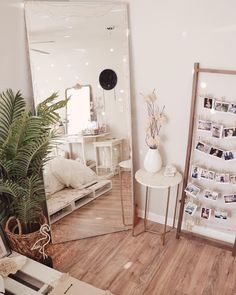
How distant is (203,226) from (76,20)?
209 cm

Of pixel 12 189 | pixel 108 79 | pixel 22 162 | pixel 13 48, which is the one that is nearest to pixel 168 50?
pixel 108 79

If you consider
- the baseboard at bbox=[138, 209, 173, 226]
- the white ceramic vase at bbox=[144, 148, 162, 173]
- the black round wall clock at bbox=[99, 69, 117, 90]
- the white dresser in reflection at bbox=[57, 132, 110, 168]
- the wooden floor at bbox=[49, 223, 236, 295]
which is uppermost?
the black round wall clock at bbox=[99, 69, 117, 90]

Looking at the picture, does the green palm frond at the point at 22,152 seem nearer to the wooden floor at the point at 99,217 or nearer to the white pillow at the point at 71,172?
the white pillow at the point at 71,172

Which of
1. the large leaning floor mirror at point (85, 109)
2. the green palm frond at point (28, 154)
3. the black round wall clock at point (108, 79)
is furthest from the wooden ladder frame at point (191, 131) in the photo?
the green palm frond at point (28, 154)

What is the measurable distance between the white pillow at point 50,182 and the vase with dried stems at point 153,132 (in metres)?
0.79

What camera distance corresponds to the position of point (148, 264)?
7.59 ft

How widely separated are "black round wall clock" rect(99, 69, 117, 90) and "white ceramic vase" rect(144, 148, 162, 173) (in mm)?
657

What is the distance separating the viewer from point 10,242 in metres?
2.02

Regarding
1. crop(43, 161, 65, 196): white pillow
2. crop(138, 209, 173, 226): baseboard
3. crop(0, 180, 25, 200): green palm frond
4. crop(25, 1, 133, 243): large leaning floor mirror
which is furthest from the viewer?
crop(138, 209, 173, 226): baseboard

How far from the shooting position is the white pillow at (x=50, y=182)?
2.37 m

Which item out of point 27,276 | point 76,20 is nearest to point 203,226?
point 27,276

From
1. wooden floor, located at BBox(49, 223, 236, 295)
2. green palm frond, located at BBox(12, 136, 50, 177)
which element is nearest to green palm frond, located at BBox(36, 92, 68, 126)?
green palm frond, located at BBox(12, 136, 50, 177)

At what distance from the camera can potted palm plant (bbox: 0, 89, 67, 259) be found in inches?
74.3

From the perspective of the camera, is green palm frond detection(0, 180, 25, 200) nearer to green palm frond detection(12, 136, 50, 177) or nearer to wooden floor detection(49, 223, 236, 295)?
green palm frond detection(12, 136, 50, 177)
